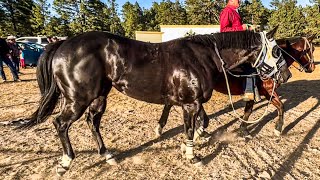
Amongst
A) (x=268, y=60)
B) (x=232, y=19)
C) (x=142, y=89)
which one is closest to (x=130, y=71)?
(x=142, y=89)

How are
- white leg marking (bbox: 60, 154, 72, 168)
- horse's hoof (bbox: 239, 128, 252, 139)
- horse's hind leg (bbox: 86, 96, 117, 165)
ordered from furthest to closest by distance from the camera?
horse's hoof (bbox: 239, 128, 252, 139)
horse's hind leg (bbox: 86, 96, 117, 165)
white leg marking (bbox: 60, 154, 72, 168)

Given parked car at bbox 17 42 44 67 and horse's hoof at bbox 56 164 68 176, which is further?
parked car at bbox 17 42 44 67

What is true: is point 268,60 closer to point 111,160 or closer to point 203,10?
point 111,160

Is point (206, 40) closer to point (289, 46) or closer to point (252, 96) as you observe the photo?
point (252, 96)

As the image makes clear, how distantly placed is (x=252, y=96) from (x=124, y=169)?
2696 mm

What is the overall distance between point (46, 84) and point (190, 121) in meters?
2.06

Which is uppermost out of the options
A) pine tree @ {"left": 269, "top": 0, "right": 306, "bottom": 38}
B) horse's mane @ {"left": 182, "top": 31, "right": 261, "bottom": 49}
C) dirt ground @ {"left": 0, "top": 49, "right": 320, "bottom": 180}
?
pine tree @ {"left": 269, "top": 0, "right": 306, "bottom": 38}

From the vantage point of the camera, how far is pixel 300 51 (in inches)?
213

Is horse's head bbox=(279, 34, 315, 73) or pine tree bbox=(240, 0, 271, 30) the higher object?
pine tree bbox=(240, 0, 271, 30)

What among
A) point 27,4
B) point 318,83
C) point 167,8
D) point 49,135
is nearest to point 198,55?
point 49,135

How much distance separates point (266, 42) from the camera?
3.94 meters

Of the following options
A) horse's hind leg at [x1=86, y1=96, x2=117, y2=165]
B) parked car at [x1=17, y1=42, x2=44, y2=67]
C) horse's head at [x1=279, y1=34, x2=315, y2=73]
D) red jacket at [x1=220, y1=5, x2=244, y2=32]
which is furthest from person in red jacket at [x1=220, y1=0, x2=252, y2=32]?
parked car at [x1=17, y1=42, x2=44, y2=67]

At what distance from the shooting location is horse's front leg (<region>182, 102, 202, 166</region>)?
148 inches

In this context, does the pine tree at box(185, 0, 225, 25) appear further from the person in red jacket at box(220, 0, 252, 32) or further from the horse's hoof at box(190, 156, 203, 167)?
the horse's hoof at box(190, 156, 203, 167)
